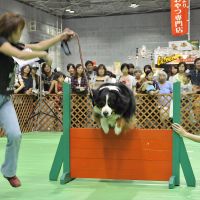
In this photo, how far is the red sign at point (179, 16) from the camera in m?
12.7

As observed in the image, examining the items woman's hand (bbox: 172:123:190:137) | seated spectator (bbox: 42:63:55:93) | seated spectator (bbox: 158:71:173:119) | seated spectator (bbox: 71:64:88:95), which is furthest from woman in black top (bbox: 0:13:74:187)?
A: seated spectator (bbox: 42:63:55:93)

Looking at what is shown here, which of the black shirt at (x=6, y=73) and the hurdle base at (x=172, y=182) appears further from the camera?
the hurdle base at (x=172, y=182)

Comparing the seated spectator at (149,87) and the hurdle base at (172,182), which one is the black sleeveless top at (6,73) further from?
the seated spectator at (149,87)

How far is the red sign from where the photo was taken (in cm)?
1270

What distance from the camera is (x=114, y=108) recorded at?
432 centimetres

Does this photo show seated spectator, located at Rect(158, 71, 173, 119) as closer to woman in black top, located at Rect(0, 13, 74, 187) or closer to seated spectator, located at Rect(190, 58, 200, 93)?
seated spectator, located at Rect(190, 58, 200, 93)

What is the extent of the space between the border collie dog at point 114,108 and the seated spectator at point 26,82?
5.02 m

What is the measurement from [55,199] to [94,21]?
54.6 ft

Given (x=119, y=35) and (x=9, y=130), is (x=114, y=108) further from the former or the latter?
(x=119, y=35)

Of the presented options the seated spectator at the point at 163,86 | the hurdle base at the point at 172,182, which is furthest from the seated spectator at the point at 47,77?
the hurdle base at the point at 172,182

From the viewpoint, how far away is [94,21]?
19.4 metres

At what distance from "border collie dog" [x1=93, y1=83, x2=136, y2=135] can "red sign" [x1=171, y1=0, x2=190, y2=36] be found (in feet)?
29.2

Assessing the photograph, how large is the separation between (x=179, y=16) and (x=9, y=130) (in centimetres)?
1053

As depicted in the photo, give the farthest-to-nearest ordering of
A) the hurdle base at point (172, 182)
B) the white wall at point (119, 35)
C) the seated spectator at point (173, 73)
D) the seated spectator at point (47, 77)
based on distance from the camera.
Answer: the white wall at point (119, 35) < the seated spectator at point (47, 77) < the seated spectator at point (173, 73) < the hurdle base at point (172, 182)
